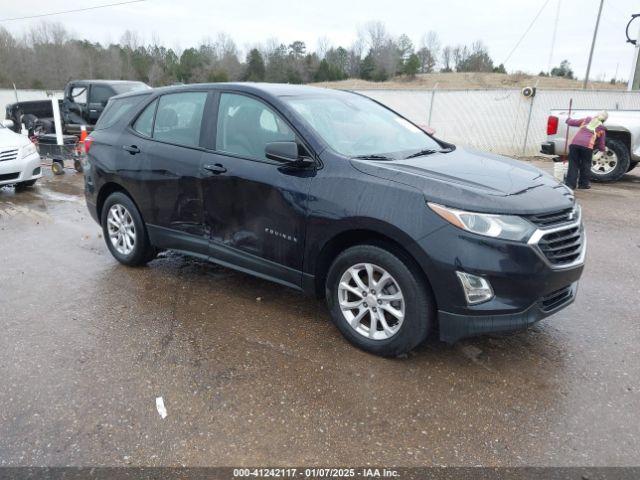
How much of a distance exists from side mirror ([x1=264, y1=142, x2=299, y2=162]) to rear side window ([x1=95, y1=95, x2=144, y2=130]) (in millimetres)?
2127

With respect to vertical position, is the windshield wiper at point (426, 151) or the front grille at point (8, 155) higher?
the windshield wiper at point (426, 151)

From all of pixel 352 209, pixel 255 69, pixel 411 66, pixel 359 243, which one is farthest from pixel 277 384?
pixel 411 66

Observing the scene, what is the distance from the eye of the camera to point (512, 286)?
115 inches

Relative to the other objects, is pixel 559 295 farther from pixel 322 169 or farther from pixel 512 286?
pixel 322 169

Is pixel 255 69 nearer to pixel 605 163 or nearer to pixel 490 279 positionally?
pixel 605 163

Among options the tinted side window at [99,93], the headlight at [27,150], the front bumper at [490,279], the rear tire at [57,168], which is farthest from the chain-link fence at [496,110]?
the front bumper at [490,279]

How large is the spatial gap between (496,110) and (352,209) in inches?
525

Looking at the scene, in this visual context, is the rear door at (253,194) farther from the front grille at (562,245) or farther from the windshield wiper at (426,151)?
the front grille at (562,245)

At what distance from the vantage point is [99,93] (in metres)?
15.1

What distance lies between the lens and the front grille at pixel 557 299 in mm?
3113

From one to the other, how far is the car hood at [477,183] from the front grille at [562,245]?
163 mm

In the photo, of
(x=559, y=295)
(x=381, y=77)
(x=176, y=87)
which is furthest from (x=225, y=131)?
(x=381, y=77)

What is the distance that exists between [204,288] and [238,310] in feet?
2.04

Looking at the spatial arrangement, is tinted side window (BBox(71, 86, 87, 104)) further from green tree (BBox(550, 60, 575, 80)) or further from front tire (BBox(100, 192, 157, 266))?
green tree (BBox(550, 60, 575, 80))
